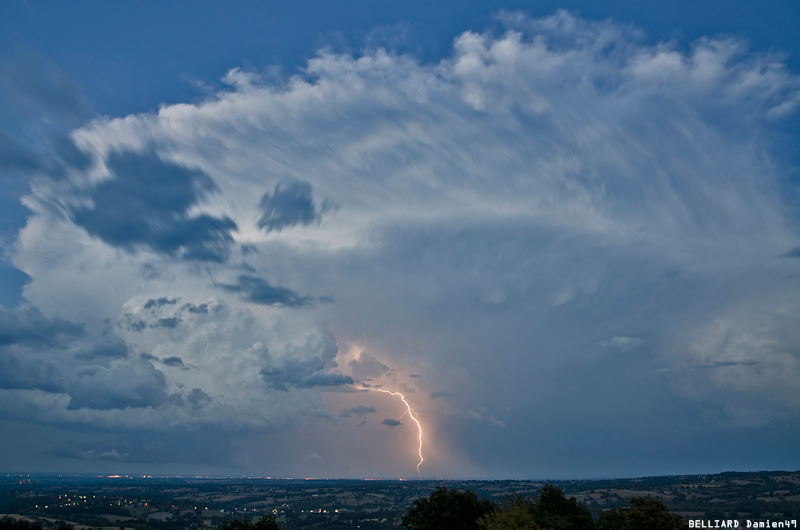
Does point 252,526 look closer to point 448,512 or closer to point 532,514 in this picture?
point 448,512

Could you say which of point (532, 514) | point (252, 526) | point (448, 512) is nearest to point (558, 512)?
point (532, 514)

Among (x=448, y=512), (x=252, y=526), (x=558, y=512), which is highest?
(x=558, y=512)

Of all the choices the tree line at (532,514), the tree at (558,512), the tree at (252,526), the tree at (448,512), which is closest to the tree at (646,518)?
the tree line at (532,514)

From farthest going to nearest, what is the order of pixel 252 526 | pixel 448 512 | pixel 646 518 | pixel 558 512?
pixel 448 512, pixel 252 526, pixel 558 512, pixel 646 518

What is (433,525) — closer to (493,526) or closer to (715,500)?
(493,526)

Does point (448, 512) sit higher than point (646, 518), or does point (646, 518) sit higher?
point (646, 518)

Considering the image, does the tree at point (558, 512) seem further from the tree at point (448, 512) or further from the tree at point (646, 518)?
the tree at point (448, 512)

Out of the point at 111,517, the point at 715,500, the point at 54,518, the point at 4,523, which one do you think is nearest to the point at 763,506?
the point at 715,500
